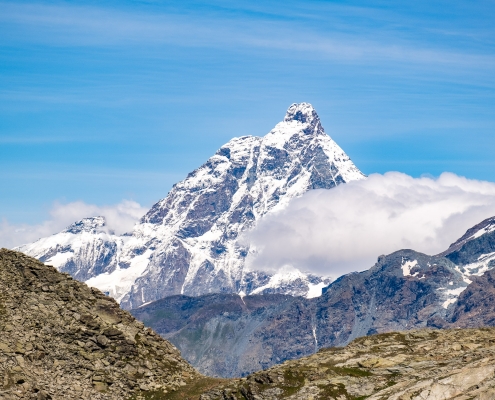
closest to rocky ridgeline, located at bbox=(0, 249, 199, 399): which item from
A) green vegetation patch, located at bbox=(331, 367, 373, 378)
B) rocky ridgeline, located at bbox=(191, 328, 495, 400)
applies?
rocky ridgeline, located at bbox=(191, 328, 495, 400)

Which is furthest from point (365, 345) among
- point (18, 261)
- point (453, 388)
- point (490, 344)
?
point (18, 261)

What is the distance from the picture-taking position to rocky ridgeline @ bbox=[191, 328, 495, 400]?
115 m

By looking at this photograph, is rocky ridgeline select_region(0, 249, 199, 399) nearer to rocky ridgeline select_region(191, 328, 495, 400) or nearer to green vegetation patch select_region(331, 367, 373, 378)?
rocky ridgeline select_region(191, 328, 495, 400)

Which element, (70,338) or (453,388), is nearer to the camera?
(453,388)

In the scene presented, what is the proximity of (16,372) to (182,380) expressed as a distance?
26.0 metres

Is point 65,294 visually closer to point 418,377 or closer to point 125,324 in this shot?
point 125,324

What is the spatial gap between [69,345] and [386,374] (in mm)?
44856

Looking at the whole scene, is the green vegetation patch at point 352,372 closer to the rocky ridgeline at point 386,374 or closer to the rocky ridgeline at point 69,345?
the rocky ridgeline at point 386,374

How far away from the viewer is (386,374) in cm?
13562

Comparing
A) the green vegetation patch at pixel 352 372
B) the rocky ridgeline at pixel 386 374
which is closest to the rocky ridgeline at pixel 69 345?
the rocky ridgeline at pixel 386 374

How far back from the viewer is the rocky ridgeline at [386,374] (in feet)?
377

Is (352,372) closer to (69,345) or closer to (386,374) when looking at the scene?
(386,374)

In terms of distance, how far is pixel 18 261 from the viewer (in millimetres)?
152875

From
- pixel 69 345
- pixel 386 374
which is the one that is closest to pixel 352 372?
pixel 386 374
